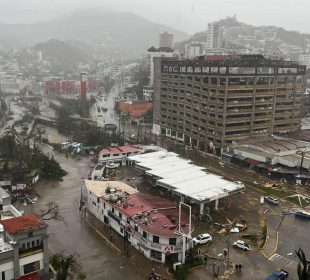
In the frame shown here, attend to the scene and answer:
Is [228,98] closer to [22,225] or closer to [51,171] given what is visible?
[51,171]

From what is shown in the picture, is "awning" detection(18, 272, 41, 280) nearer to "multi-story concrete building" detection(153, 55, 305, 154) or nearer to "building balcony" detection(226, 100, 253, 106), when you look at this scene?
"multi-story concrete building" detection(153, 55, 305, 154)

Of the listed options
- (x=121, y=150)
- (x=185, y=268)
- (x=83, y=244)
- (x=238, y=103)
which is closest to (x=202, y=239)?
(x=185, y=268)

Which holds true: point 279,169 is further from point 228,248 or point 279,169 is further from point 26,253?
point 26,253

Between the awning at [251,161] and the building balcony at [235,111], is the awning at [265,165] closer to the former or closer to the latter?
the awning at [251,161]

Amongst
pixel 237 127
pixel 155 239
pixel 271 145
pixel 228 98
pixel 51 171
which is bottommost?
pixel 51 171

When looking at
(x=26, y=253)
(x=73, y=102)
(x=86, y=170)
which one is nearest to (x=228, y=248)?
(x=26, y=253)

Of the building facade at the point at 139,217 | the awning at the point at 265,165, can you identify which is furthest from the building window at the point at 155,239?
the awning at the point at 265,165
